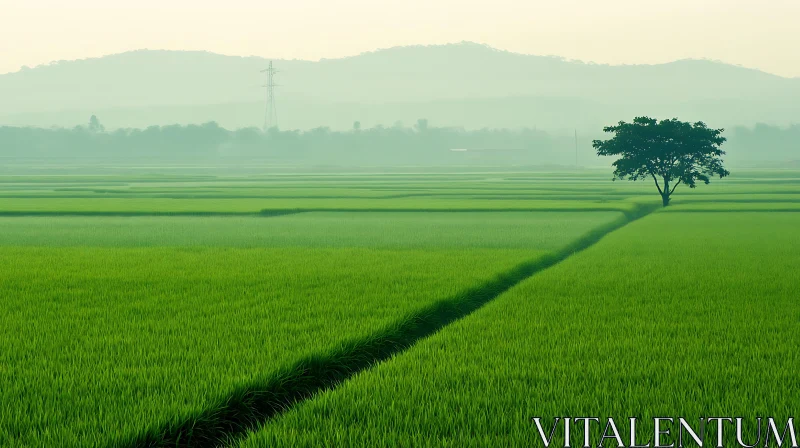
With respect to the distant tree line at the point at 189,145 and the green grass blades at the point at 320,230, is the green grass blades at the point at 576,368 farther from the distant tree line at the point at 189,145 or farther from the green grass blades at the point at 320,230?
the distant tree line at the point at 189,145

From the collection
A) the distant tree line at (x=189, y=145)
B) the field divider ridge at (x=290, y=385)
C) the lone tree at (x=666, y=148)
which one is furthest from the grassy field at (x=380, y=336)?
the distant tree line at (x=189, y=145)

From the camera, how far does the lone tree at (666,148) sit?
40844 millimetres

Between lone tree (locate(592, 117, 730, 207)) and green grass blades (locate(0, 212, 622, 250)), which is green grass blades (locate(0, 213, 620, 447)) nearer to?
green grass blades (locate(0, 212, 622, 250))

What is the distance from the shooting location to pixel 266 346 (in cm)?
884

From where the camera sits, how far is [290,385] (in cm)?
788

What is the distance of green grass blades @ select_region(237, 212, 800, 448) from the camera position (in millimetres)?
6297

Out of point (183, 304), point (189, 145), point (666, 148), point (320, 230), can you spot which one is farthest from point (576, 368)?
point (189, 145)

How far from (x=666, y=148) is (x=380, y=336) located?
3415 cm

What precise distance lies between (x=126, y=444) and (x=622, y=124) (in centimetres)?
3843

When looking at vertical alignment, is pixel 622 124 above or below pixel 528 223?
above

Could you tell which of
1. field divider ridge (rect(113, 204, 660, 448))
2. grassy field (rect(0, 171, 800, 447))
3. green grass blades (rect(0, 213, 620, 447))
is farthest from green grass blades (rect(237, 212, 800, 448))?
green grass blades (rect(0, 213, 620, 447))

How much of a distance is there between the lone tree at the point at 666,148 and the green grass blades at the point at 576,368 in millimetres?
27191

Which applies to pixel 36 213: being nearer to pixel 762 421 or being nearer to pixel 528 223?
pixel 528 223

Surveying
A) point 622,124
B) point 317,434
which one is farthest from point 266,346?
point 622,124
